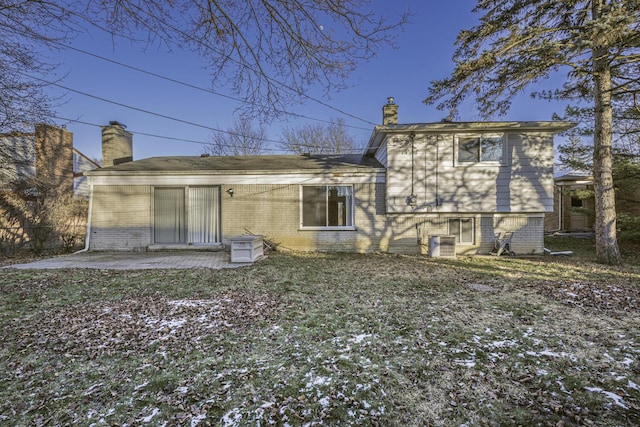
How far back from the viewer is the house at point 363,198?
32.3ft

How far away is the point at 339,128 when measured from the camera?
25.4 m

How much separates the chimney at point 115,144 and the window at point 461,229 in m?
13.4

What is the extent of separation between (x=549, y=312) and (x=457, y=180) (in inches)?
245

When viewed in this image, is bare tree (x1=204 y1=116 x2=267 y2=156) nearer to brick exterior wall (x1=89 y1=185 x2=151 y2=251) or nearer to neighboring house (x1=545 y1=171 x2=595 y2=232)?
brick exterior wall (x1=89 y1=185 x2=151 y2=251)

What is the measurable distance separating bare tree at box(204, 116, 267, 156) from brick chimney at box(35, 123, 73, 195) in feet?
34.2

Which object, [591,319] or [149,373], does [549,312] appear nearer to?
[591,319]

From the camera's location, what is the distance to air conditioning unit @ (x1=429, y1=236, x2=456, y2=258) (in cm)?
971

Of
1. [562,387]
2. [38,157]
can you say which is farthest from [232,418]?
[38,157]

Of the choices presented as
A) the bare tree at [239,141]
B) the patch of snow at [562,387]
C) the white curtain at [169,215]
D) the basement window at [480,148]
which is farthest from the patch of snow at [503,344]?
the bare tree at [239,141]

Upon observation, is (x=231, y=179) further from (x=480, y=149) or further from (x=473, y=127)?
(x=480, y=149)

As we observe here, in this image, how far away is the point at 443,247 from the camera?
977 centimetres

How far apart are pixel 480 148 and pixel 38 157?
52.3ft

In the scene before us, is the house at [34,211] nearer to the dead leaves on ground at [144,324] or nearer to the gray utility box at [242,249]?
the gray utility box at [242,249]

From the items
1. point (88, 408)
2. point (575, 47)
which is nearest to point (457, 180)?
point (575, 47)
